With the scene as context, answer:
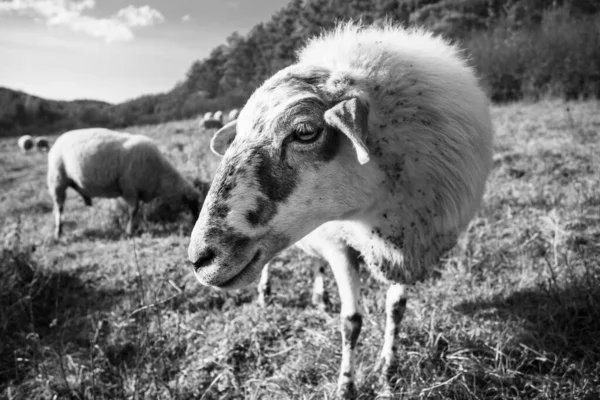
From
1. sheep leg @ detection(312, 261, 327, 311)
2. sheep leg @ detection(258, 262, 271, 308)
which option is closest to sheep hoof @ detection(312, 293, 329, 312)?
sheep leg @ detection(312, 261, 327, 311)

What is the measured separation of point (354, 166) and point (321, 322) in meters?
1.72

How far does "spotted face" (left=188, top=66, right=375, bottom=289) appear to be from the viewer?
53.1 inches

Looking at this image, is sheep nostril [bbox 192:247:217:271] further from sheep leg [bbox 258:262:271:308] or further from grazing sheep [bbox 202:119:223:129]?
grazing sheep [bbox 202:119:223:129]

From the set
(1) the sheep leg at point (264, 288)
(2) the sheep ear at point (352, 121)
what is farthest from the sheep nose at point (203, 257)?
(1) the sheep leg at point (264, 288)

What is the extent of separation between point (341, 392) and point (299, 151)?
55.8 inches

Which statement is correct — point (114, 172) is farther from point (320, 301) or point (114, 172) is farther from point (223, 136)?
point (223, 136)

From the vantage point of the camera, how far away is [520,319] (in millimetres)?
2383

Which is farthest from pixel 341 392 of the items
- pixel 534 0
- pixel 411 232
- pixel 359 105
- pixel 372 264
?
pixel 534 0

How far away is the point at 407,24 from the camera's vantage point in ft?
21.5

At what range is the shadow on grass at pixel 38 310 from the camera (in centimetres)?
282

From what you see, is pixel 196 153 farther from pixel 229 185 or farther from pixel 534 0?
pixel 534 0

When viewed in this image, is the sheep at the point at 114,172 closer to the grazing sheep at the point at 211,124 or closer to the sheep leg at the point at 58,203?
the sheep leg at the point at 58,203

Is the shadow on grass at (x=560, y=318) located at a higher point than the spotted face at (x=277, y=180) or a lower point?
lower

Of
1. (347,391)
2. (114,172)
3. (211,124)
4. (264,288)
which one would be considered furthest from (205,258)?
(211,124)
